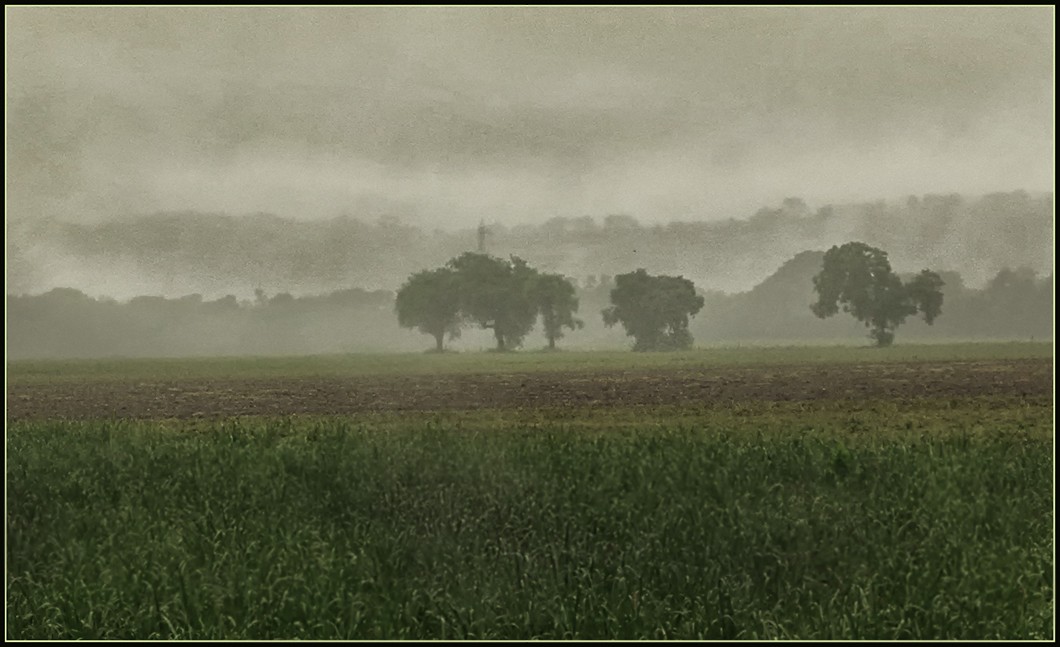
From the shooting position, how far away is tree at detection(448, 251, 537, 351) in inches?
408

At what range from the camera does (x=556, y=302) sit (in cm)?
1058

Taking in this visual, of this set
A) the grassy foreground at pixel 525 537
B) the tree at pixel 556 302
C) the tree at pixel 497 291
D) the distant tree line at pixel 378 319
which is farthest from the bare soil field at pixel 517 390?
the tree at pixel 556 302

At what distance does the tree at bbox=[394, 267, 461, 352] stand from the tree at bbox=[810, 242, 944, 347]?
5.65 meters

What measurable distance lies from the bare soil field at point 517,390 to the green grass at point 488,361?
231 millimetres

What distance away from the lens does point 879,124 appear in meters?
10.2

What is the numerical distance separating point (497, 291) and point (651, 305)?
2.38 metres

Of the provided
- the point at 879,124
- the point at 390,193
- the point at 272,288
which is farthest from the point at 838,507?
the point at 272,288

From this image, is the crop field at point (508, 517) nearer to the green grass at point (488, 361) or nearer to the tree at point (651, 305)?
the green grass at point (488, 361)

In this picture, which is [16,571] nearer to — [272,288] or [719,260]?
[272,288]

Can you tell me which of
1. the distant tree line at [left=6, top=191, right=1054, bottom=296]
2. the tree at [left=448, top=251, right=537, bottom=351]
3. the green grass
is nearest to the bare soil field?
the green grass

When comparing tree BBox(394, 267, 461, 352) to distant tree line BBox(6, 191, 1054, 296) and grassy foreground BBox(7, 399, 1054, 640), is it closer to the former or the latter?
distant tree line BBox(6, 191, 1054, 296)

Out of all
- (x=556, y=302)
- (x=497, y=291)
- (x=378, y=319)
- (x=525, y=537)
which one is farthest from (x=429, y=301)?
(x=525, y=537)

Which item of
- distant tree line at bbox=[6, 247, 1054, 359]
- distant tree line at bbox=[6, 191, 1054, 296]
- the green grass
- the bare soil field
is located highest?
distant tree line at bbox=[6, 191, 1054, 296]

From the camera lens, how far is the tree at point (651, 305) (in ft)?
33.4
